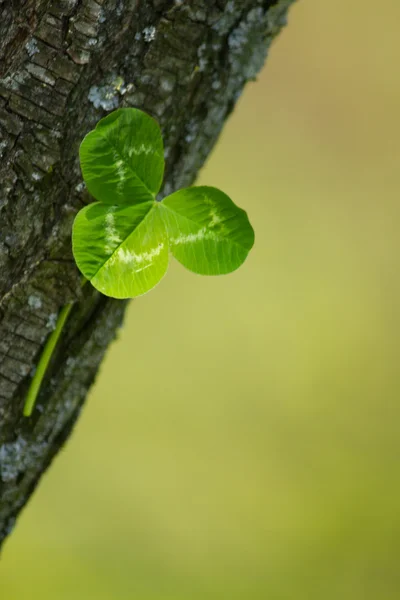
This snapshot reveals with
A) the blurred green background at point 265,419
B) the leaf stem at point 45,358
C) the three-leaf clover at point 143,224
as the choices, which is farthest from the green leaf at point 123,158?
the blurred green background at point 265,419

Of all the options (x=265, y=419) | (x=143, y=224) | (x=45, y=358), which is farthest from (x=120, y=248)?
(x=265, y=419)

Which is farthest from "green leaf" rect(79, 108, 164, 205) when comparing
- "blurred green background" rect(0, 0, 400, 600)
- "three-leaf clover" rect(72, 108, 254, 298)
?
"blurred green background" rect(0, 0, 400, 600)

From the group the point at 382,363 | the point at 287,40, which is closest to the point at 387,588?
the point at 382,363

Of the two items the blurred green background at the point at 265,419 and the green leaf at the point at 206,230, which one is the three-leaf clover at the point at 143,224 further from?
the blurred green background at the point at 265,419

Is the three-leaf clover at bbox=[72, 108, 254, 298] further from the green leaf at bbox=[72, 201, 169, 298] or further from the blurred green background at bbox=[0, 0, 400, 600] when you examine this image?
the blurred green background at bbox=[0, 0, 400, 600]

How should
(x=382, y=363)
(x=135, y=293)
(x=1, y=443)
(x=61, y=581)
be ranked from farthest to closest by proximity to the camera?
(x=382, y=363) → (x=61, y=581) → (x=1, y=443) → (x=135, y=293)

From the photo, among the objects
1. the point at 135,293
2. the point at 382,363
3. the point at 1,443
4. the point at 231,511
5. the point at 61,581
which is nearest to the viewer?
the point at 135,293

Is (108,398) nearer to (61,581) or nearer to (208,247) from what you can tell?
(61,581)

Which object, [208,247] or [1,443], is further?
[1,443]
